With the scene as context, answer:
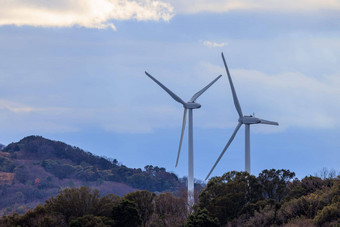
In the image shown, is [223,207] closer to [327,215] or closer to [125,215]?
[125,215]

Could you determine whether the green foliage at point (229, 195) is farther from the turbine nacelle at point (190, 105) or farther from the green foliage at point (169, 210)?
the turbine nacelle at point (190, 105)

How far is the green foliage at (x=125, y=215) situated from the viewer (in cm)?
7981

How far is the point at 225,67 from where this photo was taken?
297ft

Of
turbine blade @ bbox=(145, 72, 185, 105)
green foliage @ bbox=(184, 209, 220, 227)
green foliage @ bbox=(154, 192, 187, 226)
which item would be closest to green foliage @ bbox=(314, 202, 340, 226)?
green foliage @ bbox=(184, 209, 220, 227)

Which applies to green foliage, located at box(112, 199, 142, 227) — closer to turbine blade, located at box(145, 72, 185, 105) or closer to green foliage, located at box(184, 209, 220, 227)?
green foliage, located at box(184, 209, 220, 227)

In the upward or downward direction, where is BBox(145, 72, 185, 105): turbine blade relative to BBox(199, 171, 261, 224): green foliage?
upward

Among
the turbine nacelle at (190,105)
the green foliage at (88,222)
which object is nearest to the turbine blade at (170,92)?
the turbine nacelle at (190,105)

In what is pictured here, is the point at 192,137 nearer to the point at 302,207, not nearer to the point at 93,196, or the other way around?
the point at 93,196

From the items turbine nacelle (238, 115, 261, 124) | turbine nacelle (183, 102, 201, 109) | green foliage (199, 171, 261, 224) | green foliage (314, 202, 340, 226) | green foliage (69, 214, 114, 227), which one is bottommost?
green foliage (69, 214, 114, 227)

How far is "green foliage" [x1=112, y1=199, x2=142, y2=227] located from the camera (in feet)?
262

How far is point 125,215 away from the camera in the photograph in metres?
80.1

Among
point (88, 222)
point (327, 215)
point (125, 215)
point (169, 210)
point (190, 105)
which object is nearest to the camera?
point (327, 215)

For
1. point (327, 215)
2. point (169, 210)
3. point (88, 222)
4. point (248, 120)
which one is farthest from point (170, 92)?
point (327, 215)

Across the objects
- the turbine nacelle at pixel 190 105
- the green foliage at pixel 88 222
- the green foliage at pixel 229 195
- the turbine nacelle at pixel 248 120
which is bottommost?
the green foliage at pixel 88 222
